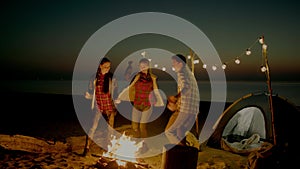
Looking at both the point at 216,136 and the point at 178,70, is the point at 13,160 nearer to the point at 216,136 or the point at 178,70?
the point at 178,70

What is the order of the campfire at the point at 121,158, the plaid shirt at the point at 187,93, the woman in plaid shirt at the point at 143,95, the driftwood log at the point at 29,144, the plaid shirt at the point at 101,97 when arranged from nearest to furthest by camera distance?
the campfire at the point at 121,158 < the plaid shirt at the point at 187,93 < the driftwood log at the point at 29,144 < the plaid shirt at the point at 101,97 < the woman in plaid shirt at the point at 143,95

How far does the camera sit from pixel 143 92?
666 centimetres

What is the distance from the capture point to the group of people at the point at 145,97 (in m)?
5.17

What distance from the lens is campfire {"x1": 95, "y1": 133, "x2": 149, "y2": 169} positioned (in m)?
4.91

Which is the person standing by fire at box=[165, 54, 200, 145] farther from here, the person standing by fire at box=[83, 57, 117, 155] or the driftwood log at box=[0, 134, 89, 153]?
the driftwood log at box=[0, 134, 89, 153]

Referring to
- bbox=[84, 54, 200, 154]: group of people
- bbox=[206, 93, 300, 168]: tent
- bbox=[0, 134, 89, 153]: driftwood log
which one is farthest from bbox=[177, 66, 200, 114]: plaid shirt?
bbox=[0, 134, 89, 153]: driftwood log

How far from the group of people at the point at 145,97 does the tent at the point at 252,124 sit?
220 cm

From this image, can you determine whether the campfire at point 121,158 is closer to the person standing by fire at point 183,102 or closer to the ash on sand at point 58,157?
the ash on sand at point 58,157

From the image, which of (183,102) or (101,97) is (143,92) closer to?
(101,97)

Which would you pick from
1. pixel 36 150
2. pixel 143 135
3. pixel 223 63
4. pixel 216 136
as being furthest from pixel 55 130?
pixel 223 63

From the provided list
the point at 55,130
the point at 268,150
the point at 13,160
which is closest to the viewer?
the point at 268,150

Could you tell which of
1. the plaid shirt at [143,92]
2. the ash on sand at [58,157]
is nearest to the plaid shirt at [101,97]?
the plaid shirt at [143,92]

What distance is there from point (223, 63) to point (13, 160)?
242 inches

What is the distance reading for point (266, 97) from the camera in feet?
24.0
